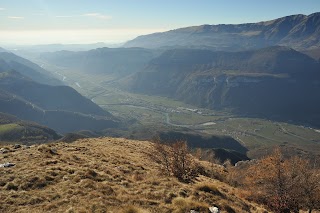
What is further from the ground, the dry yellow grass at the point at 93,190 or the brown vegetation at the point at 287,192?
the dry yellow grass at the point at 93,190

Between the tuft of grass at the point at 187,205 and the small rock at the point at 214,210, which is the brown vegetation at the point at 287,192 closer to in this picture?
the small rock at the point at 214,210

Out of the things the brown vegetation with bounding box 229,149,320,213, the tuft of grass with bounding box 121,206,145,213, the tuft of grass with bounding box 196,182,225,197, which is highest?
the tuft of grass with bounding box 121,206,145,213

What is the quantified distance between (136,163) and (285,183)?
16959 millimetres

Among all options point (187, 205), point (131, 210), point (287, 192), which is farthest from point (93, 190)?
point (287, 192)

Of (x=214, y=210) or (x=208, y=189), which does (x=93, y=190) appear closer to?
(x=214, y=210)

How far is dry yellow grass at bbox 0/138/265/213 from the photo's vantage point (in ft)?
70.4

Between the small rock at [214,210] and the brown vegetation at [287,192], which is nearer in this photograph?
the small rock at [214,210]

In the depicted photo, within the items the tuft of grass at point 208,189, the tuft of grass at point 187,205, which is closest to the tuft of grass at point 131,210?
the tuft of grass at point 187,205

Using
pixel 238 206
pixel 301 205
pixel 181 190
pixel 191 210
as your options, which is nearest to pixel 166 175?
pixel 181 190

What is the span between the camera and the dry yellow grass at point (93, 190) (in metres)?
21.5

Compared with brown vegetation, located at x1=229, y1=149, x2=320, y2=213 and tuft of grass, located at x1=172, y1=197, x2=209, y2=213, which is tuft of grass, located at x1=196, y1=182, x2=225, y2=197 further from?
brown vegetation, located at x1=229, y1=149, x2=320, y2=213

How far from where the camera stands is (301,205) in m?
33.6

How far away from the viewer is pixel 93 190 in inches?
969

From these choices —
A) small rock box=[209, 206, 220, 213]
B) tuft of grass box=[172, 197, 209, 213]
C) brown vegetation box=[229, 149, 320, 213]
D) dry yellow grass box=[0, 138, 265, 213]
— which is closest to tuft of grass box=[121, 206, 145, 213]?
dry yellow grass box=[0, 138, 265, 213]
